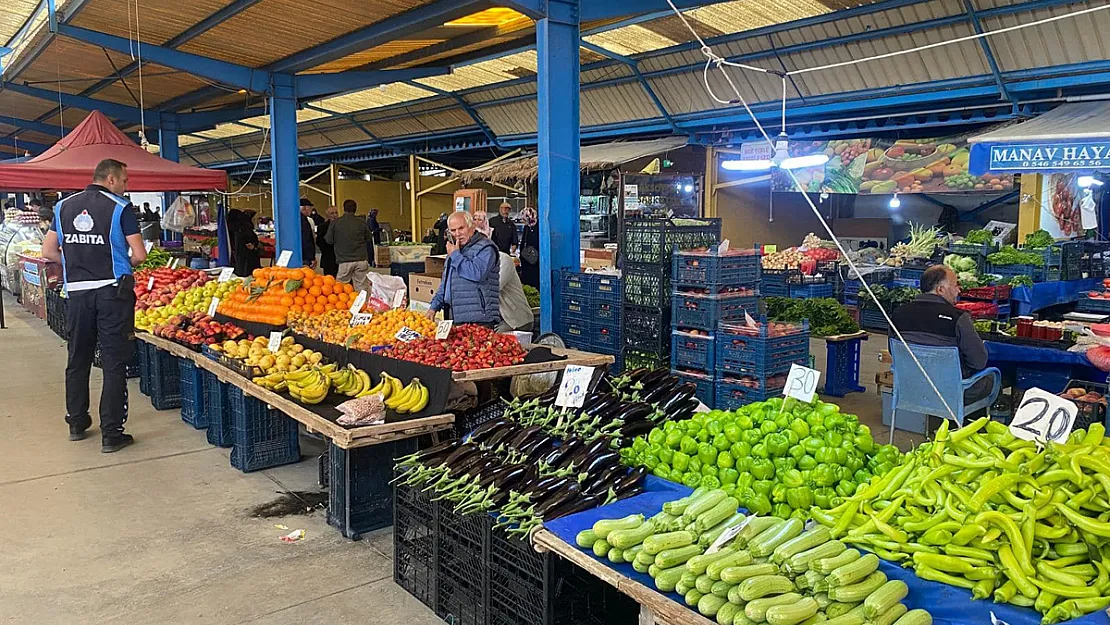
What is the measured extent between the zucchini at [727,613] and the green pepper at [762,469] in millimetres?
957

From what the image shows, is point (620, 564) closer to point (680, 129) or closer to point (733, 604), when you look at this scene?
point (733, 604)

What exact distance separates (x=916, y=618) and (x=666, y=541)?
2.40ft

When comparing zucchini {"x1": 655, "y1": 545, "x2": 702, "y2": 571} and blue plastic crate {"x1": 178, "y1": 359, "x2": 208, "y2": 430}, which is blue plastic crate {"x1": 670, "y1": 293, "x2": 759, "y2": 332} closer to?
blue plastic crate {"x1": 178, "y1": 359, "x2": 208, "y2": 430}

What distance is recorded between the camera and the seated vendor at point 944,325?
560 centimetres

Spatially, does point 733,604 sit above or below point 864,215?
below

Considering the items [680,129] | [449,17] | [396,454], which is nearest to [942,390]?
[396,454]

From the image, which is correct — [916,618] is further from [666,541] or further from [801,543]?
[666,541]

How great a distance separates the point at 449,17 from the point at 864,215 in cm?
1289

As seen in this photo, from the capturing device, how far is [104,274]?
6055mm

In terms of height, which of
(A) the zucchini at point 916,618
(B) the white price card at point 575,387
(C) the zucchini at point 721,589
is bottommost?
(A) the zucchini at point 916,618

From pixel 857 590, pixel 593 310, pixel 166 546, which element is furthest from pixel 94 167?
pixel 857 590

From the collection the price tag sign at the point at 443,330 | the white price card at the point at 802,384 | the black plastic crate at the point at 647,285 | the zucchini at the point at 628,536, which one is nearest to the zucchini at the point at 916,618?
the zucchini at the point at 628,536

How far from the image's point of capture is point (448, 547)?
3500 millimetres

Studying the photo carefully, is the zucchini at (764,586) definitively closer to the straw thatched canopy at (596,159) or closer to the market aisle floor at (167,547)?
the market aisle floor at (167,547)
